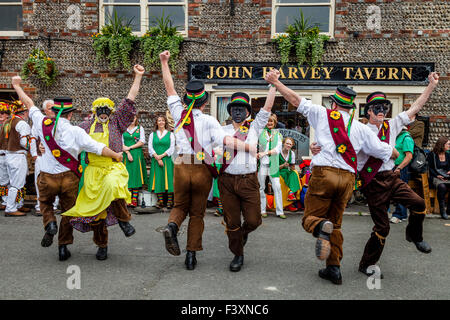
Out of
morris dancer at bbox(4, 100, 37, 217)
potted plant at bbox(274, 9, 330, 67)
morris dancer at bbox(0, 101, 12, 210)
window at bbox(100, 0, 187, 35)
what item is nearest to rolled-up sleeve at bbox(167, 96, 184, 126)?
morris dancer at bbox(4, 100, 37, 217)

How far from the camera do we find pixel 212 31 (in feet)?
30.7

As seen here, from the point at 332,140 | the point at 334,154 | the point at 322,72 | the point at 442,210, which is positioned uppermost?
the point at 322,72

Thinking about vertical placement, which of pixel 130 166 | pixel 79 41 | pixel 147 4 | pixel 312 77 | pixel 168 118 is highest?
pixel 147 4

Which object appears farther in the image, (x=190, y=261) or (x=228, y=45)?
(x=228, y=45)

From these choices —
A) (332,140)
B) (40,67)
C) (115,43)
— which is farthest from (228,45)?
(332,140)

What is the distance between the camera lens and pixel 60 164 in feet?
16.1

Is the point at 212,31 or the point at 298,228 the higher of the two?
the point at 212,31

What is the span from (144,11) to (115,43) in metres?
1.09

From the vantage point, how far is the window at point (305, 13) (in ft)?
30.6

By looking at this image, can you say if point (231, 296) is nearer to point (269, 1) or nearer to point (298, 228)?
point (298, 228)

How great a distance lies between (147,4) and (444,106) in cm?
693

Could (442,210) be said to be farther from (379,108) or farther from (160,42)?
(160,42)

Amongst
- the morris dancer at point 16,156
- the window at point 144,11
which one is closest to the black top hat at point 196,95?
the morris dancer at point 16,156
